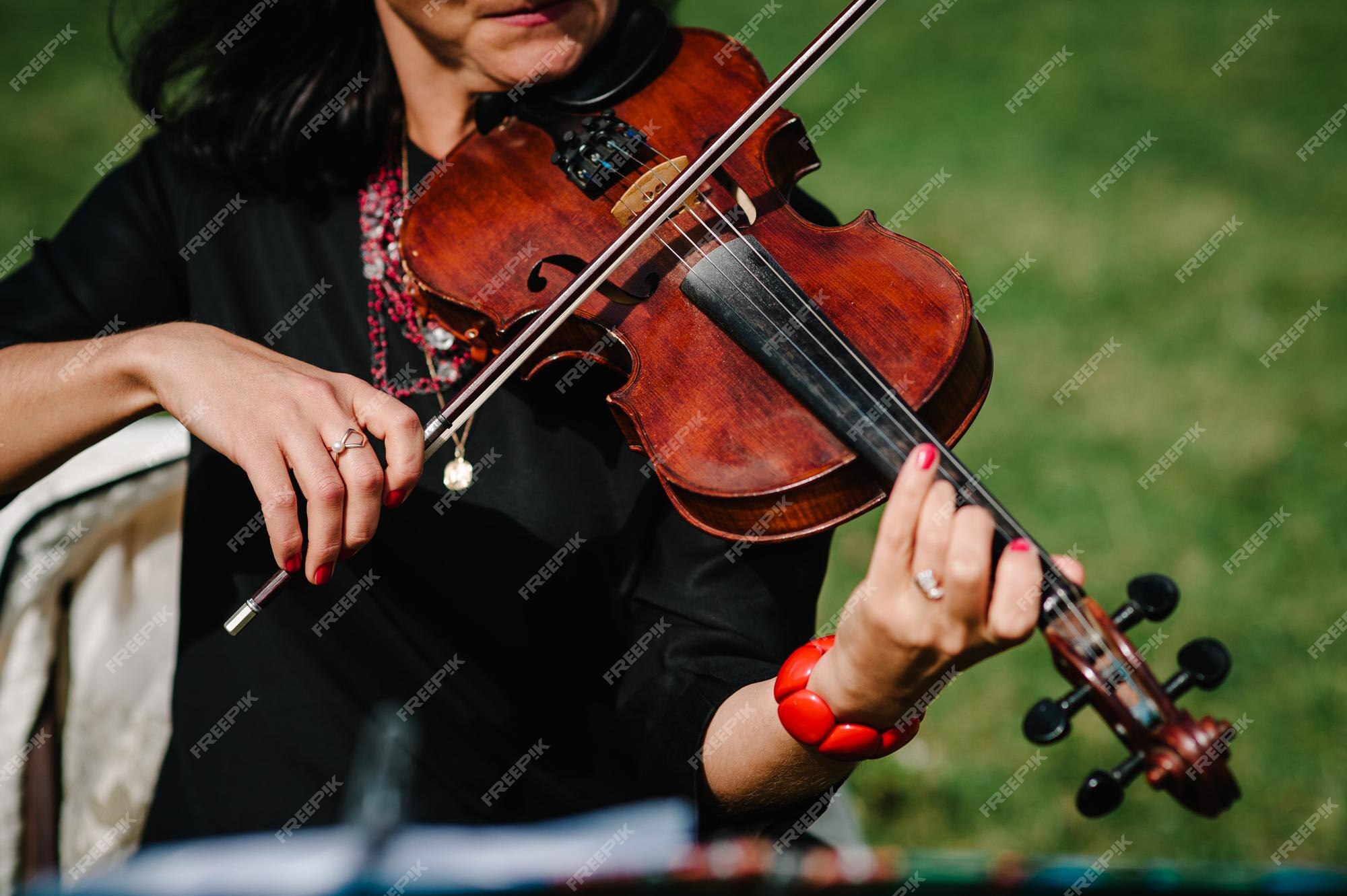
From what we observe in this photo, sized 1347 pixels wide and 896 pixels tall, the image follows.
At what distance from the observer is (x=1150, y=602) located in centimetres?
90

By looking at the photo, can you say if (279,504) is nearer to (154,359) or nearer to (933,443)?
(154,359)

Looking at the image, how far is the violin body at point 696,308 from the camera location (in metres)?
0.94

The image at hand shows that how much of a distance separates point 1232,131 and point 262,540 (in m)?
4.73

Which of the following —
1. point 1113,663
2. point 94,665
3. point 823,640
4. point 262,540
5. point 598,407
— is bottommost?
point 94,665

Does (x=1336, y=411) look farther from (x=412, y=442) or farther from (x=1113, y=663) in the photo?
(x=412, y=442)

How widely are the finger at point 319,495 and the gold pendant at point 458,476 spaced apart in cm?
25

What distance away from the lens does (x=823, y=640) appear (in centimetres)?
95

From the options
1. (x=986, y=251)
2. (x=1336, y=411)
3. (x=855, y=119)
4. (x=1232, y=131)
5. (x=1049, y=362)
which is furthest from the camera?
(x=855, y=119)

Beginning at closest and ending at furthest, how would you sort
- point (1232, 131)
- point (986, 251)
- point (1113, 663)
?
point (1113, 663) < point (986, 251) < point (1232, 131)

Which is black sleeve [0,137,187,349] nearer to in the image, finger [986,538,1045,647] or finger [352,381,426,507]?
finger [352,381,426,507]

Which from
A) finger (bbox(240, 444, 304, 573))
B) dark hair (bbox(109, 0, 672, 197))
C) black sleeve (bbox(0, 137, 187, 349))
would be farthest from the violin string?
black sleeve (bbox(0, 137, 187, 349))

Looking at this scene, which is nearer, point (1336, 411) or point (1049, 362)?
point (1336, 411)

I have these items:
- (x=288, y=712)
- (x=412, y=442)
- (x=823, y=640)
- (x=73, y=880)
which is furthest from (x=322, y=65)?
(x=73, y=880)

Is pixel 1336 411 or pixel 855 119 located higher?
pixel 1336 411
